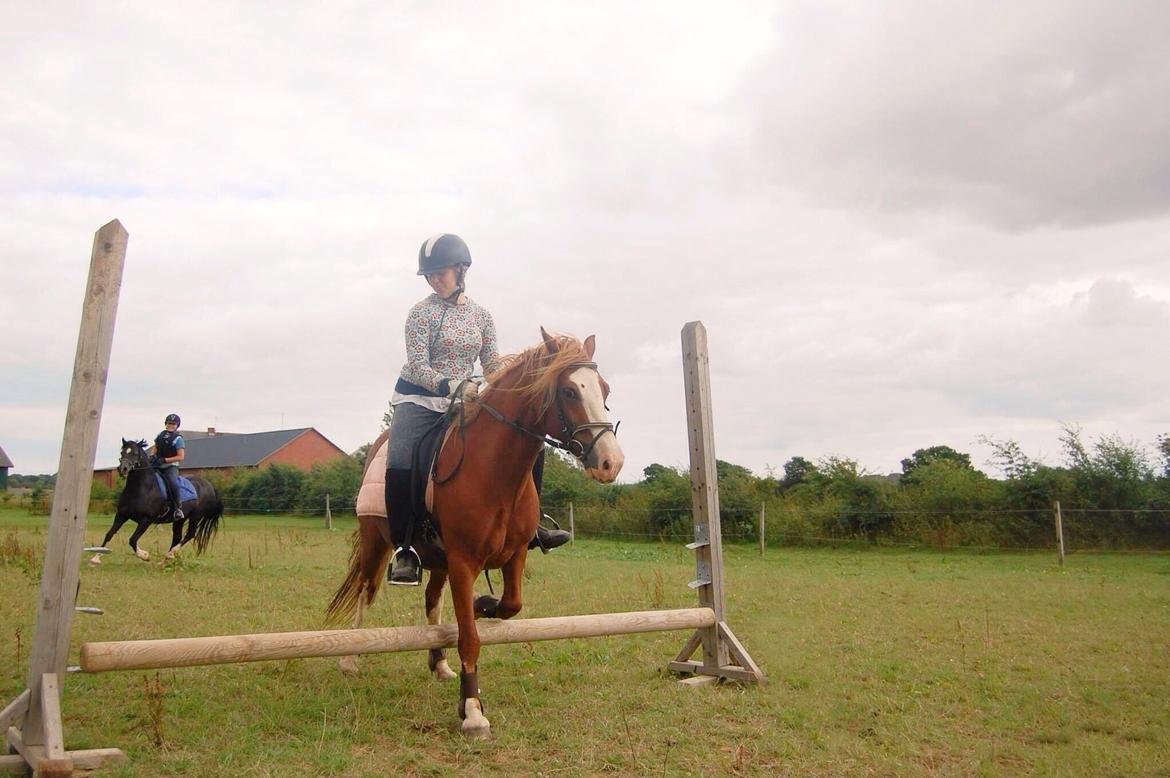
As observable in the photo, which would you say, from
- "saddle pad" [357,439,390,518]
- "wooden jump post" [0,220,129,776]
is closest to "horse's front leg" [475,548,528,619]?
"saddle pad" [357,439,390,518]

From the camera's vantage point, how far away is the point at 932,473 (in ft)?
83.9

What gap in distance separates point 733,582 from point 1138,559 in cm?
1156

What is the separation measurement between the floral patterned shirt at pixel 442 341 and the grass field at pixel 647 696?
2.18 m

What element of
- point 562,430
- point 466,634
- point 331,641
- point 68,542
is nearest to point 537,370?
point 562,430

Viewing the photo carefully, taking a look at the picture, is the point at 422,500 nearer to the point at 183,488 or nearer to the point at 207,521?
the point at 183,488

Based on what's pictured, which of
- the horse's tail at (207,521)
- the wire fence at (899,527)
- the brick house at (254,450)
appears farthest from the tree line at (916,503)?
the brick house at (254,450)

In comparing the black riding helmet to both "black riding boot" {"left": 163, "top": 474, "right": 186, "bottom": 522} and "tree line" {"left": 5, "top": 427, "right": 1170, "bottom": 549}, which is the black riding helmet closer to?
"black riding boot" {"left": 163, "top": 474, "right": 186, "bottom": 522}

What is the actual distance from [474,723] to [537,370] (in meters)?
2.07

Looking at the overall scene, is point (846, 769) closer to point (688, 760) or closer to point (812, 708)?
point (688, 760)

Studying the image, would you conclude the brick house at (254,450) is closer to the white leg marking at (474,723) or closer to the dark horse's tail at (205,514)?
the dark horse's tail at (205,514)

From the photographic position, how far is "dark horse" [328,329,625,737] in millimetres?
4719

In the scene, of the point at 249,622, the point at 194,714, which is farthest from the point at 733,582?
the point at 194,714

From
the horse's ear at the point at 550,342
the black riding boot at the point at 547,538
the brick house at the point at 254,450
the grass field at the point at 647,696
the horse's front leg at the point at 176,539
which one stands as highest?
the brick house at the point at 254,450

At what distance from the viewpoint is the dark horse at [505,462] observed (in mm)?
4719
